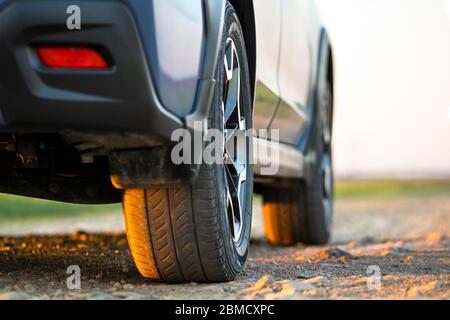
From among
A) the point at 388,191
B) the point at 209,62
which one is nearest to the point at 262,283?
the point at 209,62

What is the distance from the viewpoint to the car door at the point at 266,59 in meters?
3.82

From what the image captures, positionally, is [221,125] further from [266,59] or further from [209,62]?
[266,59]

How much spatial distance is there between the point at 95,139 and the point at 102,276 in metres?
0.97

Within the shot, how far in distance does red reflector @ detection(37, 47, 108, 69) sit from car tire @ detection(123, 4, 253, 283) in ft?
1.82

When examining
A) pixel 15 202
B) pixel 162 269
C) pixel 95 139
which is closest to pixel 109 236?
pixel 162 269

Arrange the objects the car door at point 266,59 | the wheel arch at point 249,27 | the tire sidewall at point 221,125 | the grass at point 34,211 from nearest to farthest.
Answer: the tire sidewall at point 221,125, the wheel arch at point 249,27, the car door at point 266,59, the grass at point 34,211

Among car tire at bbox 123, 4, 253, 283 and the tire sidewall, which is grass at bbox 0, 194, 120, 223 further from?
car tire at bbox 123, 4, 253, 283

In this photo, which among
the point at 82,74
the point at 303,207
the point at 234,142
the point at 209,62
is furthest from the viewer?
the point at 303,207

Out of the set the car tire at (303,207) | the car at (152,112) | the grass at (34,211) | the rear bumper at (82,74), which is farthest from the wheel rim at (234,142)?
the grass at (34,211)

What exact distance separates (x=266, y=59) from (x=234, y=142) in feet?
1.79

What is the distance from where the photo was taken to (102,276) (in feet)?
11.9

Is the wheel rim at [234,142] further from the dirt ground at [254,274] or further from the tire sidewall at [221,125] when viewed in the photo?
the dirt ground at [254,274]

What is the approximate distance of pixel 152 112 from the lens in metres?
2.71
